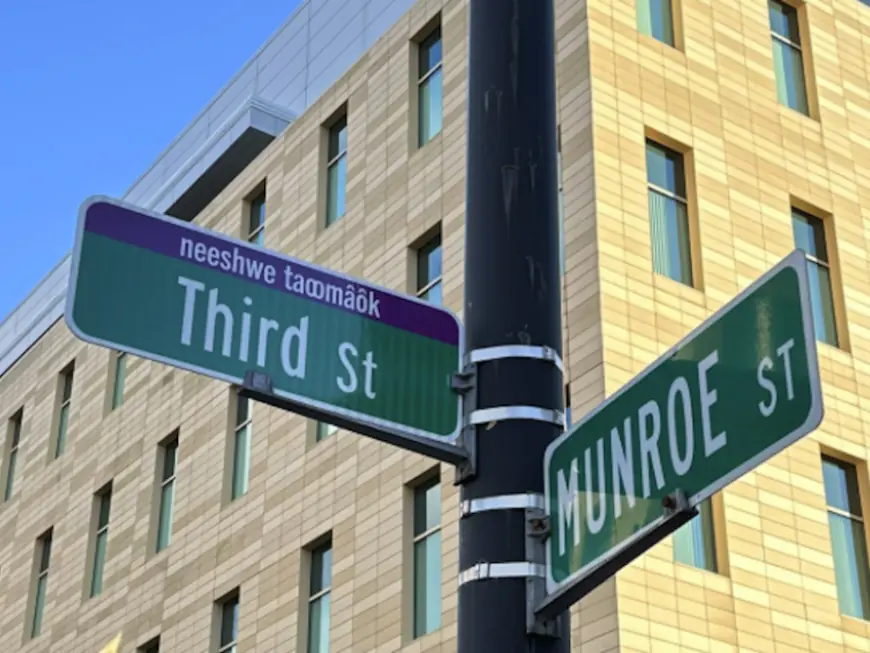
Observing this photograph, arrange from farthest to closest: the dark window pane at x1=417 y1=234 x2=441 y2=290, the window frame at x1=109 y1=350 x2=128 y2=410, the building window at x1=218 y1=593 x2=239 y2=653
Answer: the window frame at x1=109 y1=350 x2=128 y2=410
the building window at x1=218 y1=593 x2=239 y2=653
the dark window pane at x1=417 y1=234 x2=441 y2=290

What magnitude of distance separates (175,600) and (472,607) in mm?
22396

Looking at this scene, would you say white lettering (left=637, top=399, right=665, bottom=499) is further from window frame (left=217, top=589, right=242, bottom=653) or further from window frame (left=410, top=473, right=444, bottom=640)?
window frame (left=217, top=589, right=242, bottom=653)

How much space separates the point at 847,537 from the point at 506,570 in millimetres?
16468

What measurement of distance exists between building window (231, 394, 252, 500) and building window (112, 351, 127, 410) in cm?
530

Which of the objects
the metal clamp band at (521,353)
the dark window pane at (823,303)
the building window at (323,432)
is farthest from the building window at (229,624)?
the metal clamp band at (521,353)

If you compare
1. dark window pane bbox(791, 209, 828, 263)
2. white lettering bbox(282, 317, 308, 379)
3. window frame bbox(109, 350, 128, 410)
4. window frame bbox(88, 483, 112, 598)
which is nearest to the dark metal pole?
white lettering bbox(282, 317, 308, 379)

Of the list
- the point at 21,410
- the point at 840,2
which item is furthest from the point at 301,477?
the point at 21,410

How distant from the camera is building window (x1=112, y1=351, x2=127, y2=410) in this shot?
3147cm

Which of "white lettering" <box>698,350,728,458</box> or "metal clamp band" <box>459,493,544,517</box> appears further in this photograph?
"metal clamp band" <box>459,493,544,517</box>

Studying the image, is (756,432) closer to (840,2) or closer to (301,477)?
(301,477)

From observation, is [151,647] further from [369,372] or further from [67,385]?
[369,372]

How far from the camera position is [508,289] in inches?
208

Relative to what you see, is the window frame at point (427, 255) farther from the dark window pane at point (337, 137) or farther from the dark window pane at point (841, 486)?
the dark window pane at point (841, 486)

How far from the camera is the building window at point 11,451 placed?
35.3m
